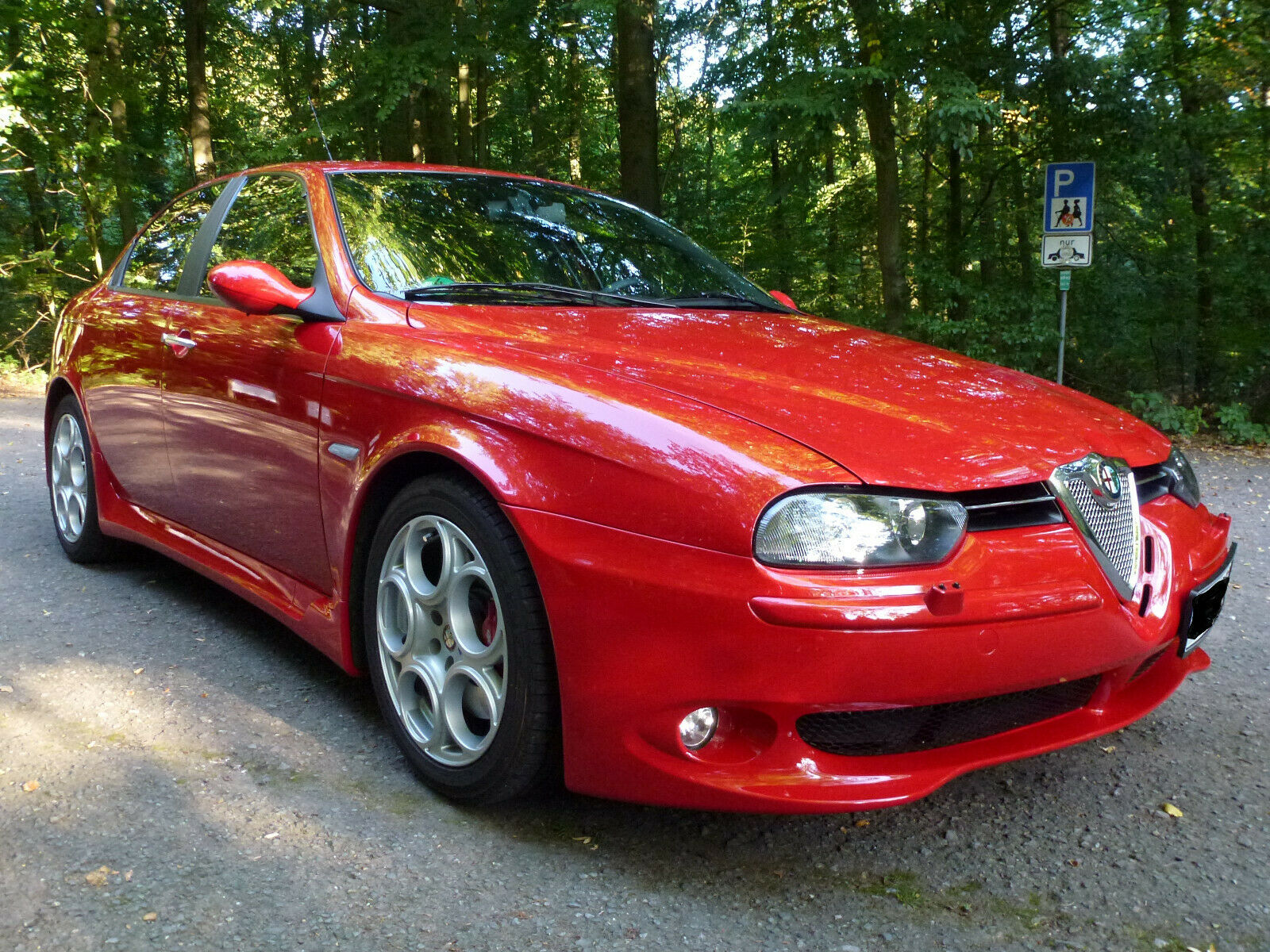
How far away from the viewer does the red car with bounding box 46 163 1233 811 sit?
6.57 feet

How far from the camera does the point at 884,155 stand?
37.3 ft

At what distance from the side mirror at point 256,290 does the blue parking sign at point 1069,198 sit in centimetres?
824

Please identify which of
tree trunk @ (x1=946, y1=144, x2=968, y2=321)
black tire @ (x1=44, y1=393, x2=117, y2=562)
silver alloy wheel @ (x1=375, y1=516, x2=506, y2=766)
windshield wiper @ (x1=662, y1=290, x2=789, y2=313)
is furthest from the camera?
tree trunk @ (x1=946, y1=144, x2=968, y2=321)

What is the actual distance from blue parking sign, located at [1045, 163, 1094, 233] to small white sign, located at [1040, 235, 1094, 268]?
8 centimetres

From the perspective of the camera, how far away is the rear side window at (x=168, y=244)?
3.99 m

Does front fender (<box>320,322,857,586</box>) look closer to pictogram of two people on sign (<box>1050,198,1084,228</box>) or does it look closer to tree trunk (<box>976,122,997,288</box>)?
pictogram of two people on sign (<box>1050,198,1084,228</box>)

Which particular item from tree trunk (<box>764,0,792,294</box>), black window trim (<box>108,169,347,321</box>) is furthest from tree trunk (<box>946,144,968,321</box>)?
black window trim (<box>108,169,347,321</box>)

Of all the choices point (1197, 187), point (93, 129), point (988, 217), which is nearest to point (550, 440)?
point (1197, 187)

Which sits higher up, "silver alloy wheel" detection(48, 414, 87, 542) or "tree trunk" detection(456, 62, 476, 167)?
"tree trunk" detection(456, 62, 476, 167)

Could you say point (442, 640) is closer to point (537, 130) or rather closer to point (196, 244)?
point (196, 244)

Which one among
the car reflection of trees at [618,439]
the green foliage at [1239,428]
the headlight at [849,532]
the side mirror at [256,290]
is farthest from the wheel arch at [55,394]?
the green foliage at [1239,428]

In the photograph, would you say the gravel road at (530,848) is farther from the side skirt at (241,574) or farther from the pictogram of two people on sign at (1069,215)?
the pictogram of two people on sign at (1069,215)

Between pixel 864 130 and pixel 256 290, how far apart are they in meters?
10.5

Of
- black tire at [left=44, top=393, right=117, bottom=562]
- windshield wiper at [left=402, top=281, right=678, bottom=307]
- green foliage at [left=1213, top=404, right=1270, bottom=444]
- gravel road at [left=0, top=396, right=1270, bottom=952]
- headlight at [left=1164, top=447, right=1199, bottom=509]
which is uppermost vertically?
windshield wiper at [left=402, top=281, right=678, bottom=307]
